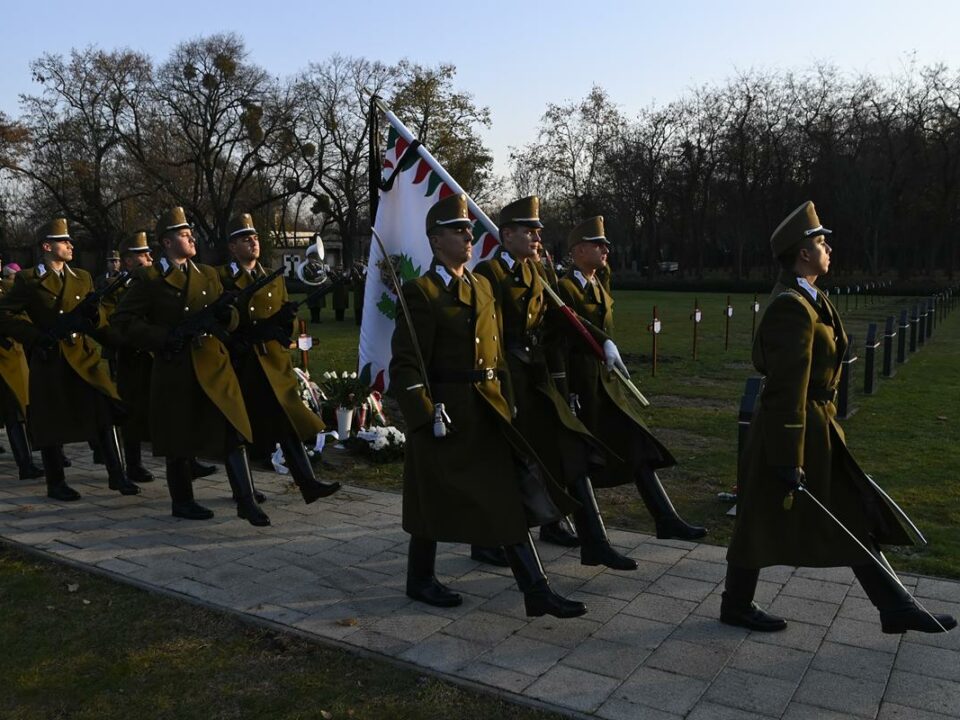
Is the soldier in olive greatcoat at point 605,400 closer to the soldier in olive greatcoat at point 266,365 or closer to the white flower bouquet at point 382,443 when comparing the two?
the soldier in olive greatcoat at point 266,365

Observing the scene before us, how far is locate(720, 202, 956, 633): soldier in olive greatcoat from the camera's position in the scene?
3.90 meters

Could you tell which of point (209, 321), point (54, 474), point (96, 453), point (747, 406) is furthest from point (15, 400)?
point (747, 406)

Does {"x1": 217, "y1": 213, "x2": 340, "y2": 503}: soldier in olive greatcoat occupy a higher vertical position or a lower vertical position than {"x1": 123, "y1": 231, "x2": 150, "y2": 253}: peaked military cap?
lower

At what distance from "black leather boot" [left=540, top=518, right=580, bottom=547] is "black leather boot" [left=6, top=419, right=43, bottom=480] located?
4844mm

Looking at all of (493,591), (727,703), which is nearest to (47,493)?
(493,591)

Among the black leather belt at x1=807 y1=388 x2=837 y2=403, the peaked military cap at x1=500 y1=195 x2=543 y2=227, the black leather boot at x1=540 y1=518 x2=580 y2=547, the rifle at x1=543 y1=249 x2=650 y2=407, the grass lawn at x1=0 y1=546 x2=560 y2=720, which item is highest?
the peaked military cap at x1=500 y1=195 x2=543 y2=227

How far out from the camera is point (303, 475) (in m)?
6.18

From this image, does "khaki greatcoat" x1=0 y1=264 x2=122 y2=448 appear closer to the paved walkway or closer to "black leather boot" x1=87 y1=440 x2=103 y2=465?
"black leather boot" x1=87 y1=440 x2=103 y2=465

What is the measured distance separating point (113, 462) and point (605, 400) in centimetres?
418

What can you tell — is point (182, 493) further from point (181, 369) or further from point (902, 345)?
point (902, 345)

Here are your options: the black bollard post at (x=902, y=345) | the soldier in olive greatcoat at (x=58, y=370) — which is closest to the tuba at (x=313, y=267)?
the soldier in olive greatcoat at (x=58, y=370)

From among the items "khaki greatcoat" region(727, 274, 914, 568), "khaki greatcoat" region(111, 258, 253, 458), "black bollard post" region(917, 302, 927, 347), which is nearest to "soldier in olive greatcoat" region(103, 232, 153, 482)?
"khaki greatcoat" region(111, 258, 253, 458)

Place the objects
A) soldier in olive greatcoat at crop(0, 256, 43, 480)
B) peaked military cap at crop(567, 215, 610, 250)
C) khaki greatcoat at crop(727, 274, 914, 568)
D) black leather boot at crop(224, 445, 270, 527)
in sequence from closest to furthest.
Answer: khaki greatcoat at crop(727, 274, 914, 568)
peaked military cap at crop(567, 215, 610, 250)
black leather boot at crop(224, 445, 270, 527)
soldier in olive greatcoat at crop(0, 256, 43, 480)

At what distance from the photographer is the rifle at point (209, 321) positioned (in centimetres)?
614
